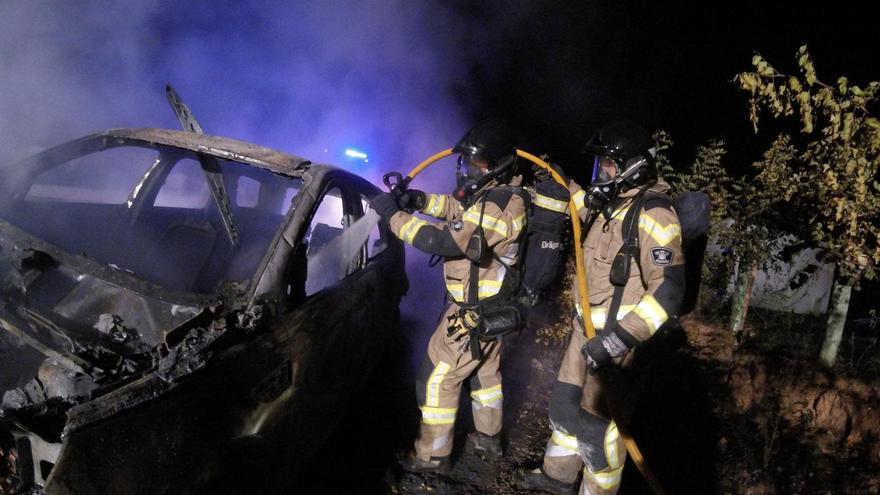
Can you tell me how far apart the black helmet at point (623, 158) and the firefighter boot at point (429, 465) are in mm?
1982

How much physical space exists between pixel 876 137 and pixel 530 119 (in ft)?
63.7

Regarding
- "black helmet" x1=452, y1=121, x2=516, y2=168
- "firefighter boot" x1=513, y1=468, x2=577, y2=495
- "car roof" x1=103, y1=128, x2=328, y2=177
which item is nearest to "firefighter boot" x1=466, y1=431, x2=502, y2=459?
"firefighter boot" x1=513, y1=468, x2=577, y2=495

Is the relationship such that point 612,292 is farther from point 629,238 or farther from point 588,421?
point 588,421

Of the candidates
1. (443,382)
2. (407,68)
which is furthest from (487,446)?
(407,68)

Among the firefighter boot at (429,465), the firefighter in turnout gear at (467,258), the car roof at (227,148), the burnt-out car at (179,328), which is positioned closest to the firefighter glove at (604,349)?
the firefighter in turnout gear at (467,258)

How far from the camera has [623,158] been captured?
2.71 meters

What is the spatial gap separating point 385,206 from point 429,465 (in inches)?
67.6

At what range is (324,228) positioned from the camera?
388 centimetres

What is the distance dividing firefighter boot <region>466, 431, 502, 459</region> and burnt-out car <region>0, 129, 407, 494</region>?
0.99 m

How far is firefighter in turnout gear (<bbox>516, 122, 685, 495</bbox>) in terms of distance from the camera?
2.49m

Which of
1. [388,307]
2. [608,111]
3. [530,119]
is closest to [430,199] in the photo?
[388,307]

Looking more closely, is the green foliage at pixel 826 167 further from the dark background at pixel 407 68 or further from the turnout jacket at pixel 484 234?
the dark background at pixel 407 68

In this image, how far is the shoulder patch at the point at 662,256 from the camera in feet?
8.10

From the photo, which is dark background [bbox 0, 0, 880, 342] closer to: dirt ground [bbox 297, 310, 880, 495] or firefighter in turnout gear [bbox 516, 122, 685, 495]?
dirt ground [bbox 297, 310, 880, 495]
